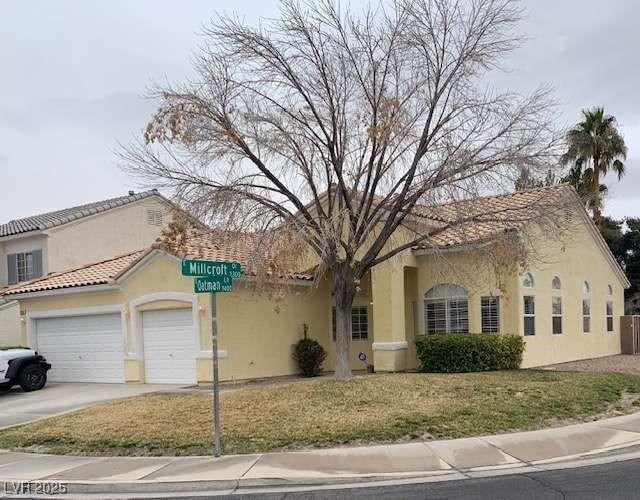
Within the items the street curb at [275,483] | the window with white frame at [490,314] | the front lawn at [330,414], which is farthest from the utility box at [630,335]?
the street curb at [275,483]

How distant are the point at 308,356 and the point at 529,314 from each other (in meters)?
6.54

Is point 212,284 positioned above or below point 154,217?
below

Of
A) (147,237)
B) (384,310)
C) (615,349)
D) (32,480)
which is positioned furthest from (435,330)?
(147,237)

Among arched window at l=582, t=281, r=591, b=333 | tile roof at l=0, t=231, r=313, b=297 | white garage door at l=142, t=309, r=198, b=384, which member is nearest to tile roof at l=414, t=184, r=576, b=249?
tile roof at l=0, t=231, r=313, b=297

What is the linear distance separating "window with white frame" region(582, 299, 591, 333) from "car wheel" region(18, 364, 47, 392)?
17596 mm

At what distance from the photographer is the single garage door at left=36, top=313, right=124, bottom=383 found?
66.3 ft

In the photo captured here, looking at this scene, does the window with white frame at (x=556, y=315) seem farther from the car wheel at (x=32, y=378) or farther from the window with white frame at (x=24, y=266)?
the window with white frame at (x=24, y=266)

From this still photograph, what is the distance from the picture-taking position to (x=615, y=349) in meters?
26.5

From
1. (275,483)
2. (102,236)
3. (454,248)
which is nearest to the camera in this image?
(275,483)

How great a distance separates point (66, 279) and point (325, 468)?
15.9 metres

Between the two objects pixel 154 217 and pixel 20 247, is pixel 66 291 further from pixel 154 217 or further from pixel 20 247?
pixel 154 217

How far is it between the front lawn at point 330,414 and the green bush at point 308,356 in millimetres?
5157

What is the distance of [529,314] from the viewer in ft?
65.2

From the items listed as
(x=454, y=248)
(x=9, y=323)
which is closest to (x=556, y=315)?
(x=454, y=248)
